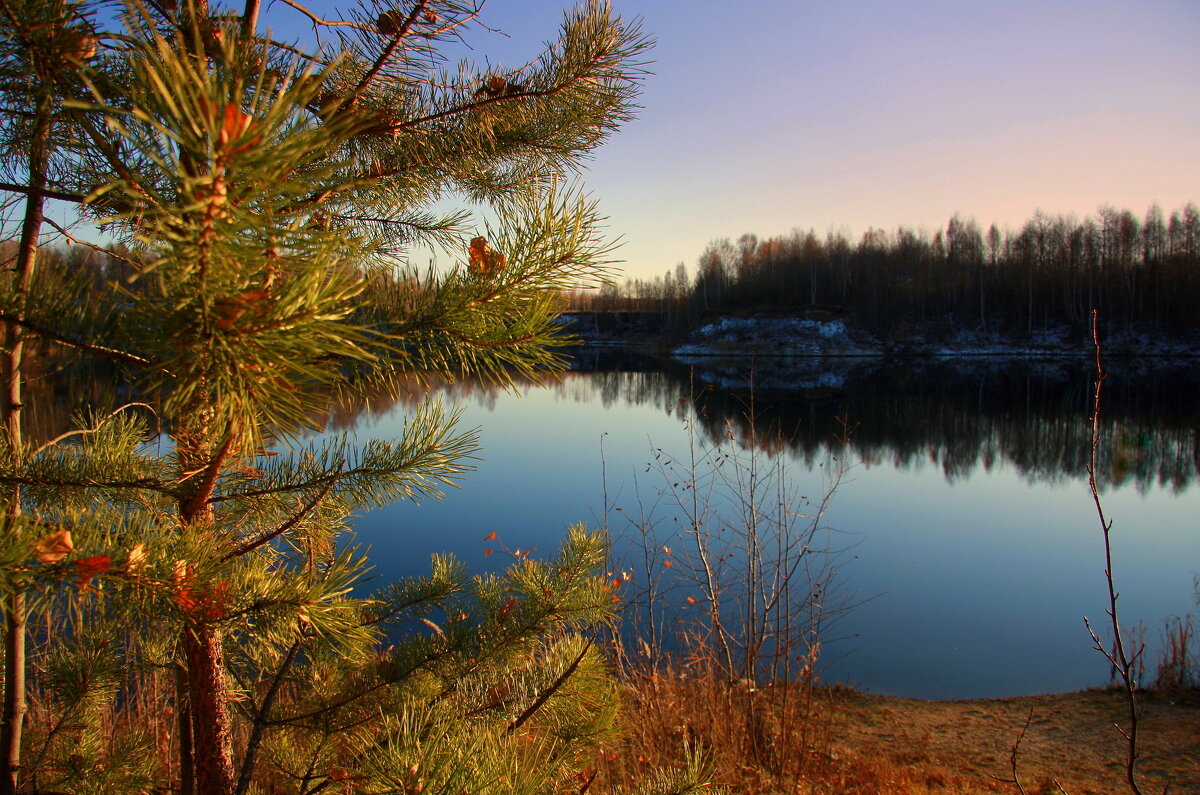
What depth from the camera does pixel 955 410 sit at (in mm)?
23406

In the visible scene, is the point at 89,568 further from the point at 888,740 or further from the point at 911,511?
the point at 911,511

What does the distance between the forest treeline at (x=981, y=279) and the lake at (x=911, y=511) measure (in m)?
25.0

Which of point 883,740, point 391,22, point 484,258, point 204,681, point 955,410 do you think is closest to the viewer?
point 484,258

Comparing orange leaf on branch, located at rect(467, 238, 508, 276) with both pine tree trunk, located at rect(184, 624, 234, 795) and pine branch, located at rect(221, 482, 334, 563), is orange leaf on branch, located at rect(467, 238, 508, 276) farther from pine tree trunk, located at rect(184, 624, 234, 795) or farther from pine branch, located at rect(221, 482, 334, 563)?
pine tree trunk, located at rect(184, 624, 234, 795)

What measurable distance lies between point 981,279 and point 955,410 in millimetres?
33132

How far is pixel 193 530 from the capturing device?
2.88 feet

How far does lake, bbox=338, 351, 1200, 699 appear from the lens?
7113 mm

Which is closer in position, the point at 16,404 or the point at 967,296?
the point at 16,404

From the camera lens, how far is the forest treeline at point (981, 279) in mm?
45375

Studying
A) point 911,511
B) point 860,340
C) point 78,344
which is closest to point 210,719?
point 78,344

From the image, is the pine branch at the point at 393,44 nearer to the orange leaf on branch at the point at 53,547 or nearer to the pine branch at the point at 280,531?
the pine branch at the point at 280,531

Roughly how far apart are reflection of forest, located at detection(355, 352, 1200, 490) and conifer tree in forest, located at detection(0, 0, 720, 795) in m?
0.49

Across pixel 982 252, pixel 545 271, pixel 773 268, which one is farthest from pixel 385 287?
pixel 982 252

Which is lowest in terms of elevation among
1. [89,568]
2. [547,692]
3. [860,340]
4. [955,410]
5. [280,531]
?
[955,410]
